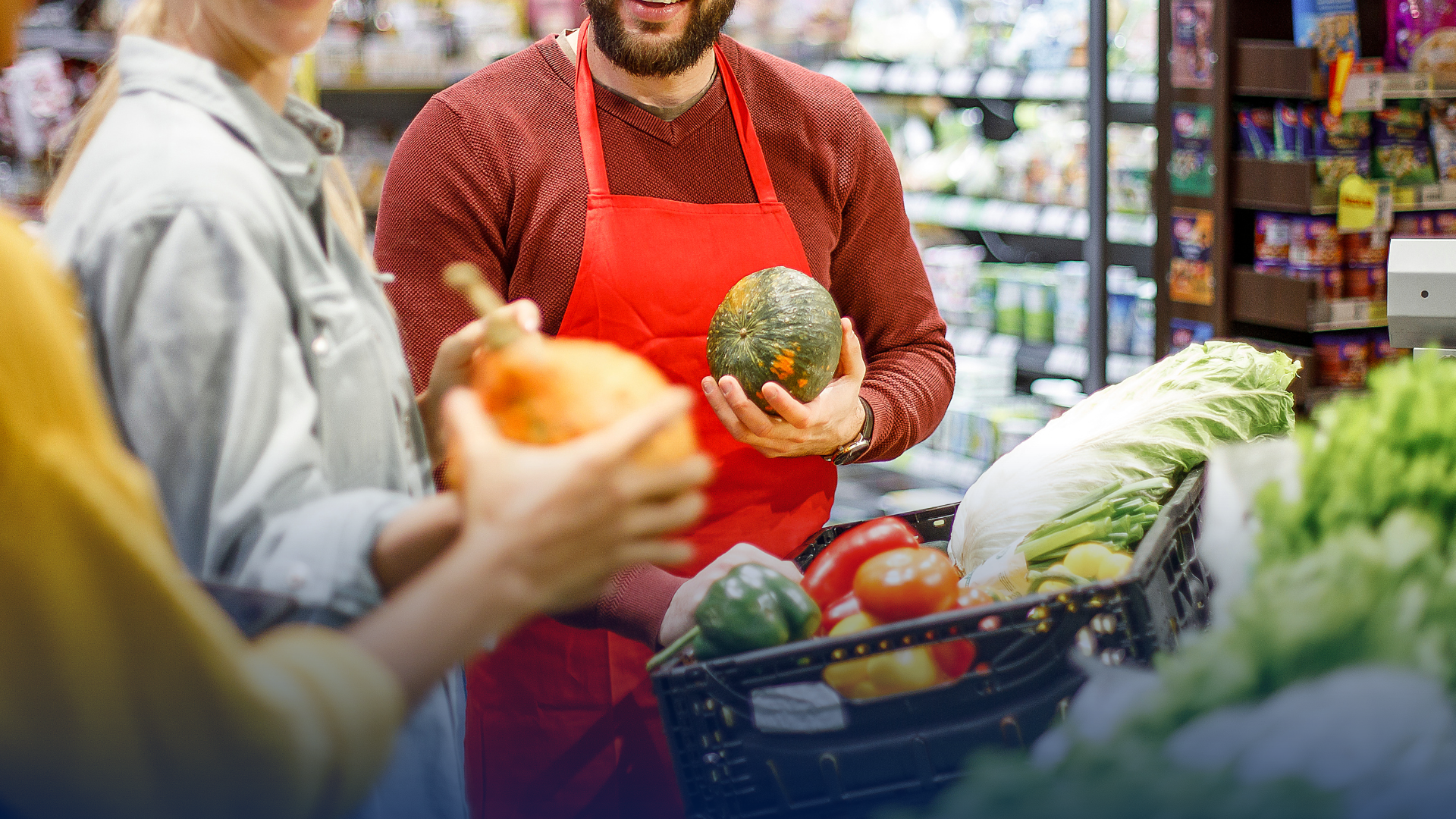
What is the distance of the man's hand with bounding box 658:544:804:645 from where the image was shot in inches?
55.4

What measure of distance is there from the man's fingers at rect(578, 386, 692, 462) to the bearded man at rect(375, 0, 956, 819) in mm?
857

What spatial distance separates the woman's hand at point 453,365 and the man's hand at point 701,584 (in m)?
0.39

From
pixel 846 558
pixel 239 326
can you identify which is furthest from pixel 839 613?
pixel 239 326

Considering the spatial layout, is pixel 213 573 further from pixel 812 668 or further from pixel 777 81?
pixel 777 81

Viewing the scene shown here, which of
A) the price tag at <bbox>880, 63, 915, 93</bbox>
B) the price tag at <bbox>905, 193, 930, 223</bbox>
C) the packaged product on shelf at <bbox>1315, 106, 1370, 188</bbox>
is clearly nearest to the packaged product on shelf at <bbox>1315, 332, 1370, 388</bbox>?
the packaged product on shelf at <bbox>1315, 106, 1370, 188</bbox>

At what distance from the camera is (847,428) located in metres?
1.78

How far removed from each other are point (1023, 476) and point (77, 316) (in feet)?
4.32

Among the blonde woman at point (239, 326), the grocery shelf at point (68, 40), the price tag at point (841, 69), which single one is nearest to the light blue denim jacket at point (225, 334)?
the blonde woman at point (239, 326)

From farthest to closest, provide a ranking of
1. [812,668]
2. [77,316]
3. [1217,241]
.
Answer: [1217,241]
[812,668]
[77,316]

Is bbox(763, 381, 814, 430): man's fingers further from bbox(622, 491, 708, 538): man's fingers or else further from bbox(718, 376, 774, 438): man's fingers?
bbox(622, 491, 708, 538): man's fingers

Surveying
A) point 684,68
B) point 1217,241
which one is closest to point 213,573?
point 684,68

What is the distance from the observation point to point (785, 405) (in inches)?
63.7

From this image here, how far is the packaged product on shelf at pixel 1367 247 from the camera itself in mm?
3773

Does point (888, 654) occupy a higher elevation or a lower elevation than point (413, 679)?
lower
